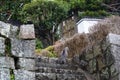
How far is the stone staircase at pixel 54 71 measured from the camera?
7.16 metres

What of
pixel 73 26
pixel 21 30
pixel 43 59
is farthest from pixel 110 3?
pixel 21 30

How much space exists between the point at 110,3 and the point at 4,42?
14396 mm

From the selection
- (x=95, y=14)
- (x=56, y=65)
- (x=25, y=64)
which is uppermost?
(x=95, y=14)

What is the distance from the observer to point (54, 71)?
7438mm

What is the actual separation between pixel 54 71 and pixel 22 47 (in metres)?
1.66

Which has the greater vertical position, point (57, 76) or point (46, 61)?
point (46, 61)

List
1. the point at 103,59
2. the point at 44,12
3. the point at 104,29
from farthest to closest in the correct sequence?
1. the point at 44,12
2. the point at 104,29
3. the point at 103,59

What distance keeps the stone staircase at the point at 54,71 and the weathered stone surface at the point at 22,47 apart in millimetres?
1062

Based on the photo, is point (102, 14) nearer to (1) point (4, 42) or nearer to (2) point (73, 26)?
(2) point (73, 26)

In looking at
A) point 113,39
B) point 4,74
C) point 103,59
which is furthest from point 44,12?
point 4,74

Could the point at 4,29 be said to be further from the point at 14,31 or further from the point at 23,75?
the point at 23,75

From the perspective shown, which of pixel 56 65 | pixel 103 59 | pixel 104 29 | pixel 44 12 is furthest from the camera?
pixel 44 12

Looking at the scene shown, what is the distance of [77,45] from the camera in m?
11.8

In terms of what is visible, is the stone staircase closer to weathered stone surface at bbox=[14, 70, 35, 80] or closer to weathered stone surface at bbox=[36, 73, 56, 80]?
weathered stone surface at bbox=[36, 73, 56, 80]
